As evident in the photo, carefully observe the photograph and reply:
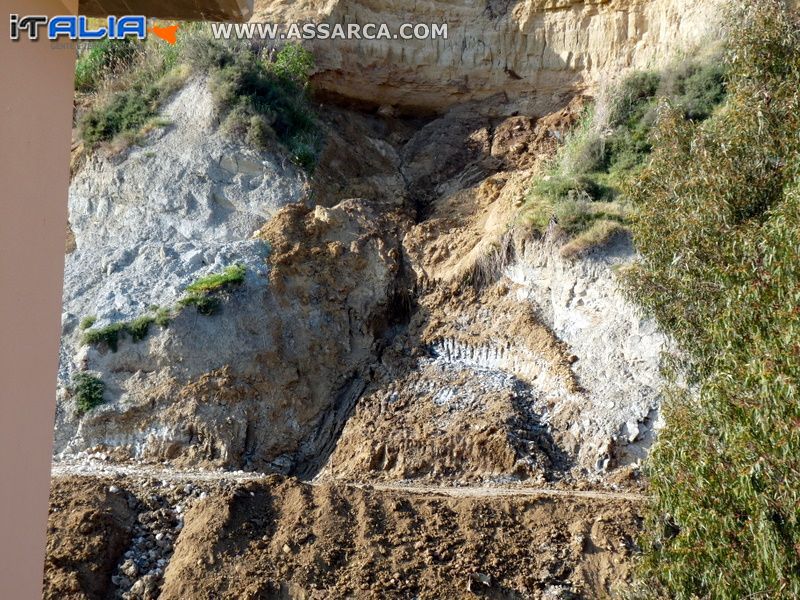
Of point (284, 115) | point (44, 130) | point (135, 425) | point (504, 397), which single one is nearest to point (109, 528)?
point (135, 425)

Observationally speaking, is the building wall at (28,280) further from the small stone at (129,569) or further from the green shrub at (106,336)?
the green shrub at (106,336)

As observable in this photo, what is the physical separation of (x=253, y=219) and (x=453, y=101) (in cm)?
624

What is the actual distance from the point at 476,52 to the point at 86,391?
1117cm

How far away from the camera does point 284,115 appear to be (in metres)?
17.9

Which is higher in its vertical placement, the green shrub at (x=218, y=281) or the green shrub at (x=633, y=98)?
the green shrub at (x=633, y=98)

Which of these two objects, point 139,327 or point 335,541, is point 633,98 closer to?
point 139,327

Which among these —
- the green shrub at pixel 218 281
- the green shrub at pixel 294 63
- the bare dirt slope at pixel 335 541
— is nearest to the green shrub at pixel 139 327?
the green shrub at pixel 218 281

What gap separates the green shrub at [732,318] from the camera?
668 cm

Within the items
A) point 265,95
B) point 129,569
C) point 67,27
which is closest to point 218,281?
point 265,95

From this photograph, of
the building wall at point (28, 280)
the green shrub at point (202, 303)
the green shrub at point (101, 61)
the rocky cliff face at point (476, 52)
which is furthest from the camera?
the rocky cliff face at point (476, 52)

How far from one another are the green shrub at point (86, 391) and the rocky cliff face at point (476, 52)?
9.06 metres

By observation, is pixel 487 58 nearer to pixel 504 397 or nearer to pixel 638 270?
pixel 504 397

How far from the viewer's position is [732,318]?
764 cm

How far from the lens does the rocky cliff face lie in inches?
765
